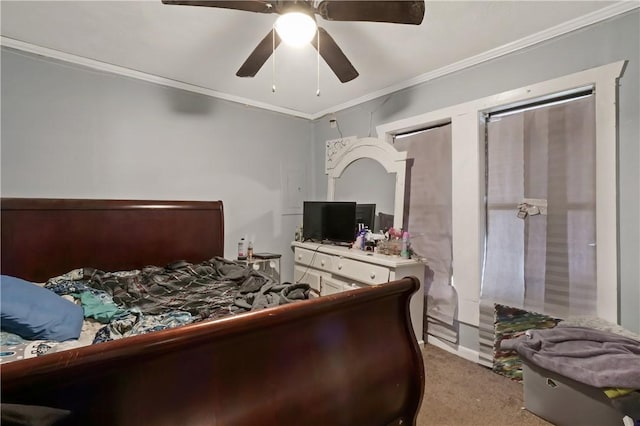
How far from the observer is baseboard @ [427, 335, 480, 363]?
2553 mm

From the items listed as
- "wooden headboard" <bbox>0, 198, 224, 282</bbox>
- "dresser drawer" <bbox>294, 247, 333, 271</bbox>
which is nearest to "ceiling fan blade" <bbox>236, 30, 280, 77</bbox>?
"wooden headboard" <bbox>0, 198, 224, 282</bbox>

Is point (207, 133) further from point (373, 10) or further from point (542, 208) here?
point (542, 208)

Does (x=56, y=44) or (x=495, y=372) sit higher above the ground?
(x=56, y=44)

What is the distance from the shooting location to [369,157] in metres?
3.41

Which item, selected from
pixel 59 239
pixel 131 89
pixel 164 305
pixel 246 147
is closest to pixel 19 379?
pixel 164 305

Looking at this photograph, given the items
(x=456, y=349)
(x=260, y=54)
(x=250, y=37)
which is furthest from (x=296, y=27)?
(x=456, y=349)

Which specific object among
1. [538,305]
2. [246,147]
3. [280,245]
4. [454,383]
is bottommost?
[454,383]

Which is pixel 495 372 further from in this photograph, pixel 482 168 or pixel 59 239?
pixel 59 239

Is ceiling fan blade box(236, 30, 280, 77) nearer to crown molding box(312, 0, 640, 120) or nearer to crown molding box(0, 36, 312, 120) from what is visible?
crown molding box(0, 36, 312, 120)

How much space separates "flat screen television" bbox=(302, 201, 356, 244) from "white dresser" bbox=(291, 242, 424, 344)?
11 cm

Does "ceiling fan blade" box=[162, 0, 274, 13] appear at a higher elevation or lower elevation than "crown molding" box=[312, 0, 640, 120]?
lower

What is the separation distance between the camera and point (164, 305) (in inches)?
67.0

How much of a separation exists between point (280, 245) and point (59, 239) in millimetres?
2154

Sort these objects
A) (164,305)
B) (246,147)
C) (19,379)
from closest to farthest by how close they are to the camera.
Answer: (19,379), (164,305), (246,147)
